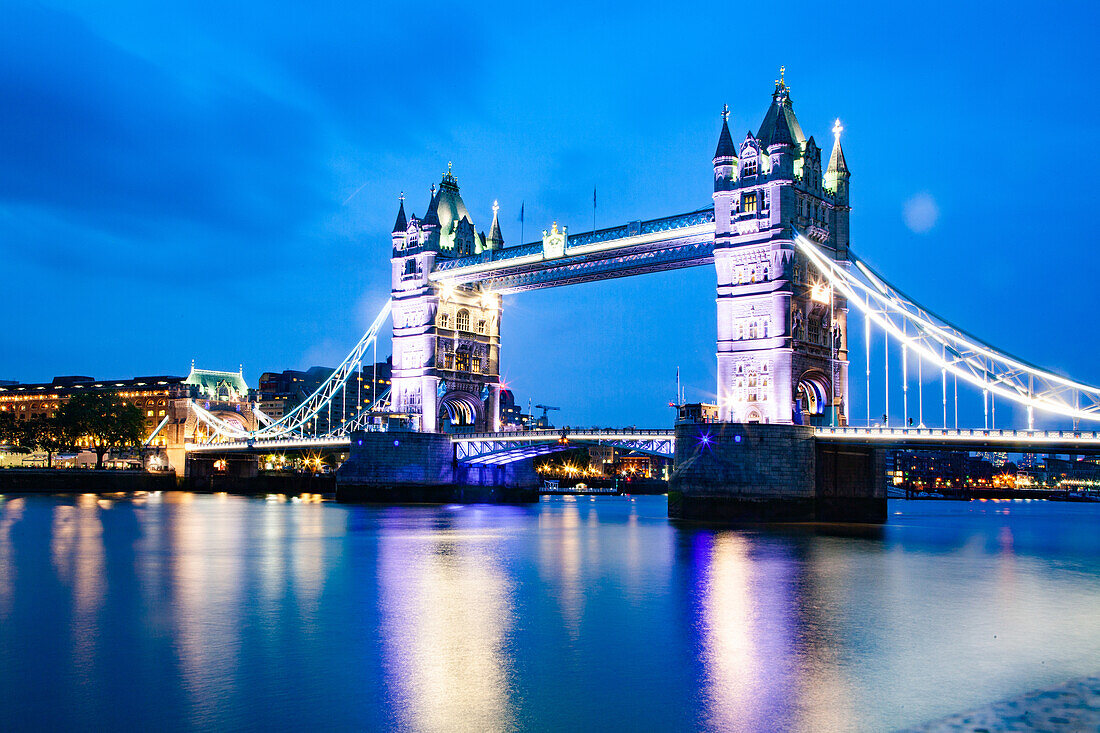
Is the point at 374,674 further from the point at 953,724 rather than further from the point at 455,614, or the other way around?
the point at 953,724

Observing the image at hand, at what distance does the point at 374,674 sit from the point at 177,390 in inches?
3394

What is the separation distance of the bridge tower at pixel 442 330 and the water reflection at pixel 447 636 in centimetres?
2972

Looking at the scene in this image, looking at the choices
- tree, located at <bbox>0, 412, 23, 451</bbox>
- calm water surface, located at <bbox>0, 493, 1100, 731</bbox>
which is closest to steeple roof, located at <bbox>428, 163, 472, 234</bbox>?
calm water surface, located at <bbox>0, 493, 1100, 731</bbox>

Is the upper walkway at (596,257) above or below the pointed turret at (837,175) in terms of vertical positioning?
below

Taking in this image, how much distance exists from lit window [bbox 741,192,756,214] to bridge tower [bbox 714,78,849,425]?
0.14 feet

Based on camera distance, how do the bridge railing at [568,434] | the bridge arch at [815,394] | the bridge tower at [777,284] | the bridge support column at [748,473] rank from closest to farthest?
the bridge support column at [748,473], the bridge tower at [777,284], the bridge arch at [815,394], the bridge railing at [568,434]

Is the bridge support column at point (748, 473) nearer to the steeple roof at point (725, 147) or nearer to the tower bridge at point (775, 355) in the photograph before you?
the tower bridge at point (775, 355)

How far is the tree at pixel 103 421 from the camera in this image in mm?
82875

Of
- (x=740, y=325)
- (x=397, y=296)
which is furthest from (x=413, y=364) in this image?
(x=740, y=325)

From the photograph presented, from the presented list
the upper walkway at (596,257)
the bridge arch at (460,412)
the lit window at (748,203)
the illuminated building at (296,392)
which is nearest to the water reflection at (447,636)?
the lit window at (748,203)

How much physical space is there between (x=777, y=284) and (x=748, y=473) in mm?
8296

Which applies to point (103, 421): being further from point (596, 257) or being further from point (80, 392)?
point (596, 257)

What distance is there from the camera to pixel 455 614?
18.2m

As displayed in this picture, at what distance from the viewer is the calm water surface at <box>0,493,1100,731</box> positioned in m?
11.8
